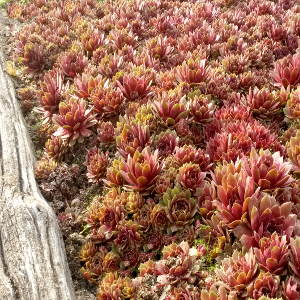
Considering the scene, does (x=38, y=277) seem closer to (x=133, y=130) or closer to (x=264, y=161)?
(x=133, y=130)

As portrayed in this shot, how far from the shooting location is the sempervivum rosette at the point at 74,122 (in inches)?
153

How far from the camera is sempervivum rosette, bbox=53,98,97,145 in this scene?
3875mm

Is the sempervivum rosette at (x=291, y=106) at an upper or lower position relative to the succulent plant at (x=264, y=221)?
upper

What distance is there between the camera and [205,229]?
2.89 metres

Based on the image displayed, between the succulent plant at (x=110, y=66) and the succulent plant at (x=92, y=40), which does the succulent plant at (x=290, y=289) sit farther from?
the succulent plant at (x=92, y=40)

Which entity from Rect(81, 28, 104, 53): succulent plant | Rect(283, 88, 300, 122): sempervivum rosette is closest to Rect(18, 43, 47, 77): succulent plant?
Rect(81, 28, 104, 53): succulent plant

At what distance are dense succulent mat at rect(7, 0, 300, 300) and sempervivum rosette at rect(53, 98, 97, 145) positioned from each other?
0.05 feet

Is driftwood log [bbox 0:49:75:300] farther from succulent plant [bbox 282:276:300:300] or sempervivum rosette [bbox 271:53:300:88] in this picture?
sempervivum rosette [bbox 271:53:300:88]

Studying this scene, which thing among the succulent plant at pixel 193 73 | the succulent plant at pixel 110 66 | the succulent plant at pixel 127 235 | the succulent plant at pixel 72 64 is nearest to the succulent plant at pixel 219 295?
the succulent plant at pixel 127 235

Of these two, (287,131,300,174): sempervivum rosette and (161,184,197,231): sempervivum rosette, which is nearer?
(161,184,197,231): sempervivum rosette

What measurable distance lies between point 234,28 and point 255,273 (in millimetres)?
4547

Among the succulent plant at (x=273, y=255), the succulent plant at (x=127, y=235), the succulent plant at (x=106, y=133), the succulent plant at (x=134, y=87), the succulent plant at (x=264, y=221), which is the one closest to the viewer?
the succulent plant at (x=273, y=255)

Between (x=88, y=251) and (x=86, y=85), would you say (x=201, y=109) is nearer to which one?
(x=86, y=85)

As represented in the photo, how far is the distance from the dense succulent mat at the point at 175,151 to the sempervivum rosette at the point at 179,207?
1cm
